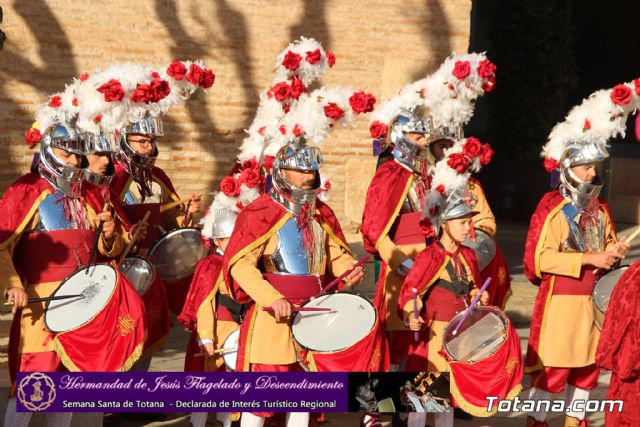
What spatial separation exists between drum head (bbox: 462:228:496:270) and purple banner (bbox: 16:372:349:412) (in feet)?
7.46

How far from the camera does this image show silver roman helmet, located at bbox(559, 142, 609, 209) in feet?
25.7

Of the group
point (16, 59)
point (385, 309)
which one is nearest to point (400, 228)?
point (385, 309)

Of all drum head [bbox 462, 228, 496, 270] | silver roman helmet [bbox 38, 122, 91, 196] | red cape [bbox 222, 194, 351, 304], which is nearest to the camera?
red cape [bbox 222, 194, 351, 304]

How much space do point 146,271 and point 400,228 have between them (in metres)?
1.66

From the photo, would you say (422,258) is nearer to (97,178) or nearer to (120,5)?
(97,178)

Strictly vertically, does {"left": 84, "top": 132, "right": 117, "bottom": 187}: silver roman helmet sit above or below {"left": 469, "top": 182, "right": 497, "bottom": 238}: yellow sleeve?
above

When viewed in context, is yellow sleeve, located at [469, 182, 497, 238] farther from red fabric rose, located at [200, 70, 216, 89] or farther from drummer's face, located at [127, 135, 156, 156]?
drummer's face, located at [127, 135, 156, 156]

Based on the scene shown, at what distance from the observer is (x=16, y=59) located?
11586 millimetres

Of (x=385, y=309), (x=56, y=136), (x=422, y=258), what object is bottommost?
(x=385, y=309)

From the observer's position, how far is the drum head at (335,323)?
656cm

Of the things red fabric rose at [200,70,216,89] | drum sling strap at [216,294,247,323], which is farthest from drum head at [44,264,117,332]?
red fabric rose at [200,70,216,89]

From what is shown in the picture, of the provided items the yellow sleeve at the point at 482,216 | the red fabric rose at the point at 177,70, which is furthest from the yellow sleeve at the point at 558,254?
the red fabric rose at the point at 177,70

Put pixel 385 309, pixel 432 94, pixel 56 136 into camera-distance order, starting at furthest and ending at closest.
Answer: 1. pixel 432 94
2. pixel 385 309
3. pixel 56 136

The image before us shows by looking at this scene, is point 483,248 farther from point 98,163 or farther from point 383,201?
point 98,163
